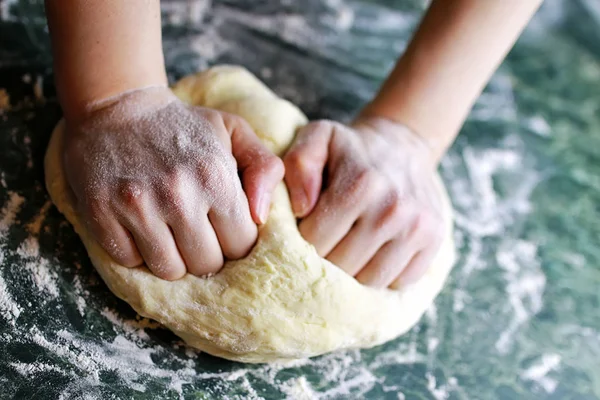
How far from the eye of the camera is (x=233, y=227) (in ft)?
2.91

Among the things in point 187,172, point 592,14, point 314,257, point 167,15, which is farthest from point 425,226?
point 592,14

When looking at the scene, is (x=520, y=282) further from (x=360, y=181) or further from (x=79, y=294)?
(x=79, y=294)

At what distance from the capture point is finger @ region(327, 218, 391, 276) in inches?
38.5

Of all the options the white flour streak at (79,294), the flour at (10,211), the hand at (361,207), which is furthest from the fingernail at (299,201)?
the flour at (10,211)

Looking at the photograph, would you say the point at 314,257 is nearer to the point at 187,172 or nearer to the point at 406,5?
the point at 187,172

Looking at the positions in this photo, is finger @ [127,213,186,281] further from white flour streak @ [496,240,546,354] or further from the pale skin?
white flour streak @ [496,240,546,354]

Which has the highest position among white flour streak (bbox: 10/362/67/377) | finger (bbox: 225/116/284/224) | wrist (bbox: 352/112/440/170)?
wrist (bbox: 352/112/440/170)

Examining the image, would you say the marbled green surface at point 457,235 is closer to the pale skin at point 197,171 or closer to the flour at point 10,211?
the flour at point 10,211

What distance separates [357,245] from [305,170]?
0.52 feet

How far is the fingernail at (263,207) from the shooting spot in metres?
0.90

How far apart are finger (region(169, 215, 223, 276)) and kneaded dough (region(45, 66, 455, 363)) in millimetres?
19

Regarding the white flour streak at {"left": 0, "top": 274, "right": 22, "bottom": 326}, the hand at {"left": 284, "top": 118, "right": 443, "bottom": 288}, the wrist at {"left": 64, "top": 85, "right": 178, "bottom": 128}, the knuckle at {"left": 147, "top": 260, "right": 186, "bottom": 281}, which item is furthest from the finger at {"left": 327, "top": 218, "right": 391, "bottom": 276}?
the white flour streak at {"left": 0, "top": 274, "right": 22, "bottom": 326}

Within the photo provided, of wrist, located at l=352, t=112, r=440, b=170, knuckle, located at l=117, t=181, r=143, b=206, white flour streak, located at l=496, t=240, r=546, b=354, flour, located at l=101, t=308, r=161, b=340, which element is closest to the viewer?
knuckle, located at l=117, t=181, r=143, b=206

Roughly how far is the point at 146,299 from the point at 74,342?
135mm
